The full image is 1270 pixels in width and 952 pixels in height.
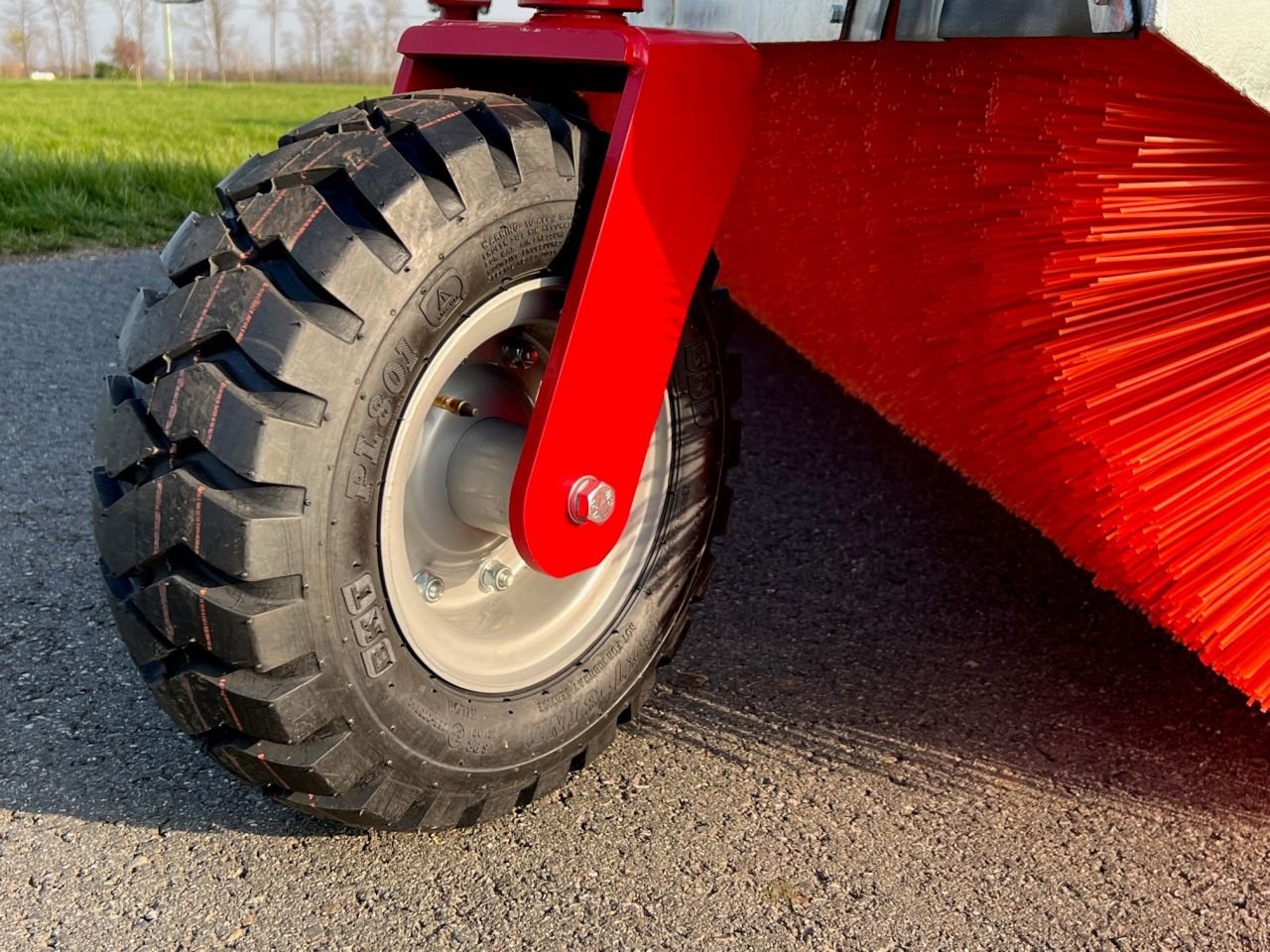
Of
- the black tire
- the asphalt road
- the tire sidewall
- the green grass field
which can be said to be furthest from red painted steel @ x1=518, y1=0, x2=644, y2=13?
the green grass field

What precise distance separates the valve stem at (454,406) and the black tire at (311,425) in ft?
0.66

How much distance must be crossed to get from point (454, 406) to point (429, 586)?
0.20 meters

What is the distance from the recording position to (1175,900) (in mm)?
1269

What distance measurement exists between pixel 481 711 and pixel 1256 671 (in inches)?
31.6

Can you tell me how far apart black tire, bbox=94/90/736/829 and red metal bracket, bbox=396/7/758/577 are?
6 cm

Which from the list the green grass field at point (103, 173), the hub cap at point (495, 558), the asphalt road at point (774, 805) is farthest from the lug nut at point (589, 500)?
the green grass field at point (103, 173)

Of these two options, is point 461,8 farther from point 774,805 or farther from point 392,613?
point 774,805

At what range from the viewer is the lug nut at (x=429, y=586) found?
1.31 m

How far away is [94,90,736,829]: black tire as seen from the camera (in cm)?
104

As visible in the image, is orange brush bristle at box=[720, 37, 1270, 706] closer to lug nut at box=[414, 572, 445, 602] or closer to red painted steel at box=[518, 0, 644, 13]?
red painted steel at box=[518, 0, 644, 13]

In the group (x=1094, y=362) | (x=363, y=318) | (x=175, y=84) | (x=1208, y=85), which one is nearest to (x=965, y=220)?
(x=1094, y=362)

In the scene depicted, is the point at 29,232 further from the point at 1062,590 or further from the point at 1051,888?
the point at 1051,888

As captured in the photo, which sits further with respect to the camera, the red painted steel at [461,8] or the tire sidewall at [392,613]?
the red painted steel at [461,8]

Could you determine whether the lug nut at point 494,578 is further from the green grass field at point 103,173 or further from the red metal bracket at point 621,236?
the green grass field at point 103,173
